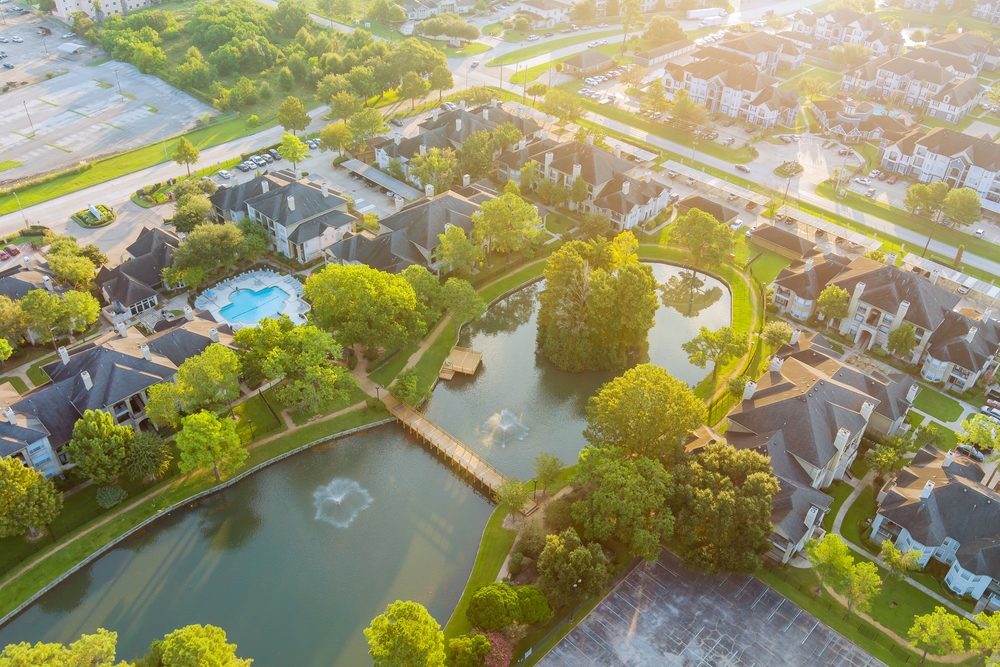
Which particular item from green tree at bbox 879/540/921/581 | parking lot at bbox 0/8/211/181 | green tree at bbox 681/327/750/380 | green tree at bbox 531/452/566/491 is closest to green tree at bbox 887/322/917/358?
green tree at bbox 681/327/750/380

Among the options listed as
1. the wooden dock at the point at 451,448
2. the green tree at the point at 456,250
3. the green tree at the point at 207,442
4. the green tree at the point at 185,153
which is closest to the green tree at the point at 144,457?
the green tree at the point at 207,442

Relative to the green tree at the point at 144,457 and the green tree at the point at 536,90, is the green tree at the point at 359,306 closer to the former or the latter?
the green tree at the point at 144,457

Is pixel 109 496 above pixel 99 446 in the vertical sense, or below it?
below

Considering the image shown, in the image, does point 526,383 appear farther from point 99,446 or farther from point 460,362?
point 99,446

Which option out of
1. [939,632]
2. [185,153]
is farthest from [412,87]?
[939,632]

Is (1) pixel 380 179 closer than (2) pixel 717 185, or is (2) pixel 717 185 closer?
(1) pixel 380 179

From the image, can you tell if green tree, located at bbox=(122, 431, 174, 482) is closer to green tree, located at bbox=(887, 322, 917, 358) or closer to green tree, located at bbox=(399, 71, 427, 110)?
green tree, located at bbox=(887, 322, 917, 358)

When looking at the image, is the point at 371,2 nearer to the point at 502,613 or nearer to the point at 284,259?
the point at 284,259
